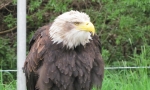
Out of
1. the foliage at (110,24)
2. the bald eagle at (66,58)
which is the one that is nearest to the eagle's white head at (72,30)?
the bald eagle at (66,58)

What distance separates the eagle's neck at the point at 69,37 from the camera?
4809mm

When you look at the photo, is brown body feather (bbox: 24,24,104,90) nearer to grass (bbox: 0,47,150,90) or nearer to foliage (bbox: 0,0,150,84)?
grass (bbox: 0,47,150,90)

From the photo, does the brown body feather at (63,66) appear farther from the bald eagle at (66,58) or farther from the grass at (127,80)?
the grass at (127,80)

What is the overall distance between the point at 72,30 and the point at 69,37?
10cm

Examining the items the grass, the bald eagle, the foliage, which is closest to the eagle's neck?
the bald eagle

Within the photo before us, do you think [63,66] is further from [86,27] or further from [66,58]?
[86,27]

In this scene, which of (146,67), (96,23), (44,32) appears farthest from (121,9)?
(44,32)

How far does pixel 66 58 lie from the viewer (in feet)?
16.3

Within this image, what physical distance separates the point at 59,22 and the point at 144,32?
9.88ft

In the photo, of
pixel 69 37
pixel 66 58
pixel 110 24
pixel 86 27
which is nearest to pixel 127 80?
pixel 66 58

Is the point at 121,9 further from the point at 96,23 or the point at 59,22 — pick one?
the point at 59,22

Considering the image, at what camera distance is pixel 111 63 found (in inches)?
307

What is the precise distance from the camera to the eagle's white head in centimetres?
475

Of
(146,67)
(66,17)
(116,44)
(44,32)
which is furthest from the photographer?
(116,44)
